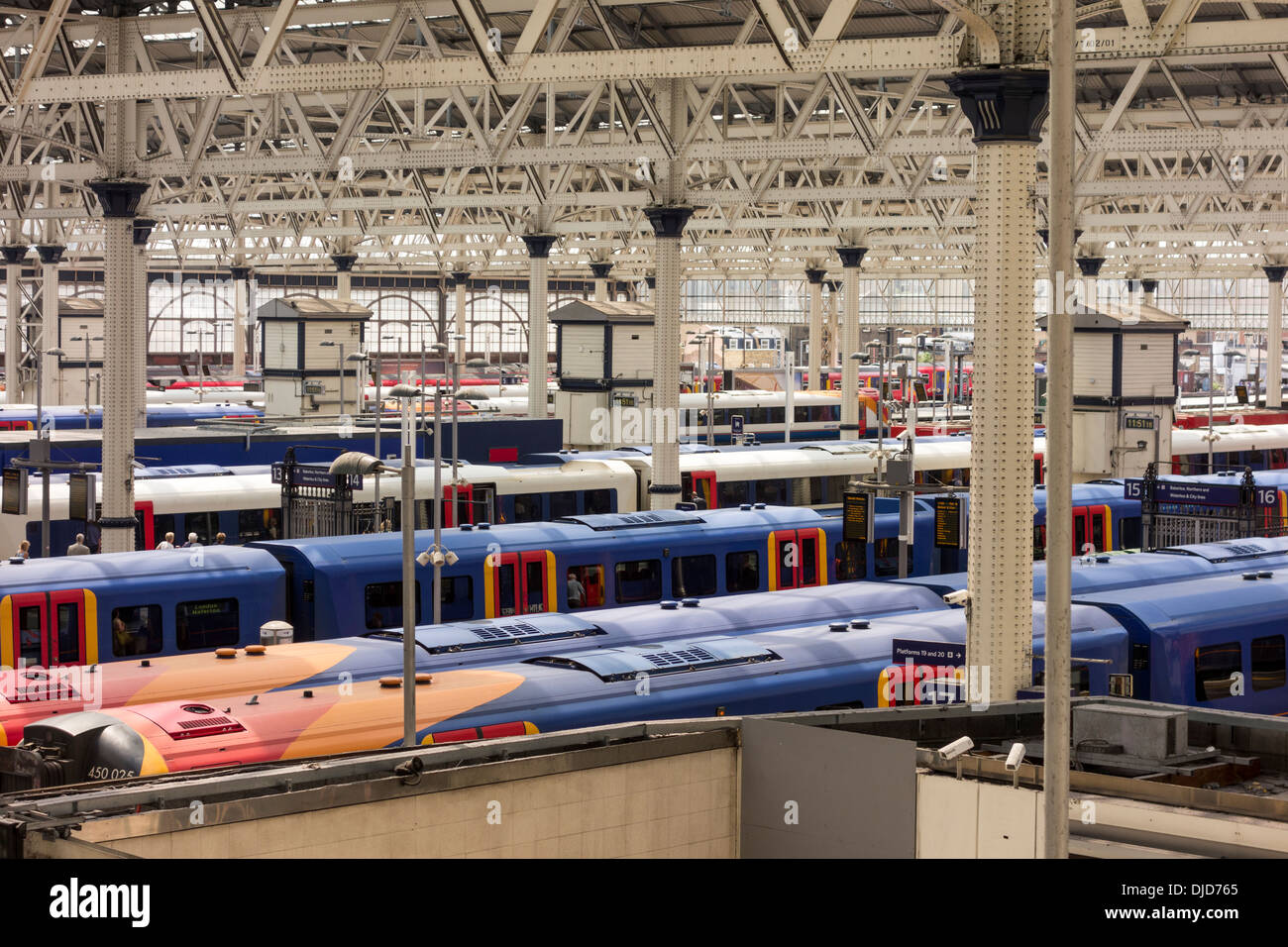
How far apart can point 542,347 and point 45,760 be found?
30.3 meters

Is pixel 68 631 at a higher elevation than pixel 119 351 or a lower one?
lower

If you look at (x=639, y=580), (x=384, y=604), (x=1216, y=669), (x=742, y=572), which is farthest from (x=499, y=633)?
(x=1216, y=669)

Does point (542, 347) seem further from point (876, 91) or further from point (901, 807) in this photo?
point (901, 807)

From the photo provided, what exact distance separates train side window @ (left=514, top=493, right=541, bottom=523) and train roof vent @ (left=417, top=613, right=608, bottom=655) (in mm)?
10798

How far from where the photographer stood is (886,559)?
25.7 metres

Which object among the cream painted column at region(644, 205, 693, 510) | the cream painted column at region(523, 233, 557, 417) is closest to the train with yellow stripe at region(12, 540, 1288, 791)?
the cream painted column at region(644, 205, 693, 510)

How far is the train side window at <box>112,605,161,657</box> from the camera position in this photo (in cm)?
1811

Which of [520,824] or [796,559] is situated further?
[796,559]

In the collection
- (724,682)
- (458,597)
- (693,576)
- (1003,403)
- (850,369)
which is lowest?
(724,682)

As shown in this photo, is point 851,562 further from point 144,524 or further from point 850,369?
point 850,369

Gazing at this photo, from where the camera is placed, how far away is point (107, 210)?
81.8 feet

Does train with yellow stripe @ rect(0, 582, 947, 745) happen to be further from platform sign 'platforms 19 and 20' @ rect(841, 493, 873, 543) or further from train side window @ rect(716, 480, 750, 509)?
train side window @ rect(716, 480, 750, 509)

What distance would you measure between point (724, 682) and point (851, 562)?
10189mm
